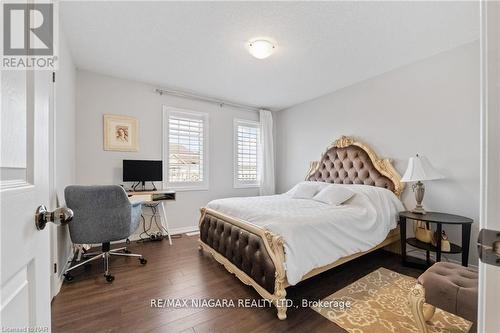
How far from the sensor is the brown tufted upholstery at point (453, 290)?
47.6 inches

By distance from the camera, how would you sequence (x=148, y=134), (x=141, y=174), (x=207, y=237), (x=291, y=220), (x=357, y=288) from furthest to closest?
(x=148, y=134) → (x=141, y=174) → (x=207, y=237) → (x=357, y=288) → (x=291, y=220)

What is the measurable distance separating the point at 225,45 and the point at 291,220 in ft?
6.70

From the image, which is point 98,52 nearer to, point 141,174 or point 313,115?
point 141,174

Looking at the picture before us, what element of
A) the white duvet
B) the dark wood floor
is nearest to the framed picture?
the dark wood floor

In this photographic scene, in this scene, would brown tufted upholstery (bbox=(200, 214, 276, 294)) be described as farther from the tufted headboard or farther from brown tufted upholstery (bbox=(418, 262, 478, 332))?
the tufted headboard

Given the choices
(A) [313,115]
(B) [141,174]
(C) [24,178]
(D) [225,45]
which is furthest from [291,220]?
(A) [313,115]

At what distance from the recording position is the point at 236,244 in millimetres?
2166

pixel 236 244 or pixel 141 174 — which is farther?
pixel 141 174

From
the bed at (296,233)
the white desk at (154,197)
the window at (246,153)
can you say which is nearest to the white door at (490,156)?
the bed at (296,233)

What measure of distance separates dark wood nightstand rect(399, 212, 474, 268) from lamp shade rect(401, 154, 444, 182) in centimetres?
43

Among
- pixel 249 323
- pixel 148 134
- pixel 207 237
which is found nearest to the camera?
pixel 249 323

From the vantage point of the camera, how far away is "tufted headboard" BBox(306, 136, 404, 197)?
9.83 feet

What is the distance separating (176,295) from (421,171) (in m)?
2.93

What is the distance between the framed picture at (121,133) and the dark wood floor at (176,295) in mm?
1683
